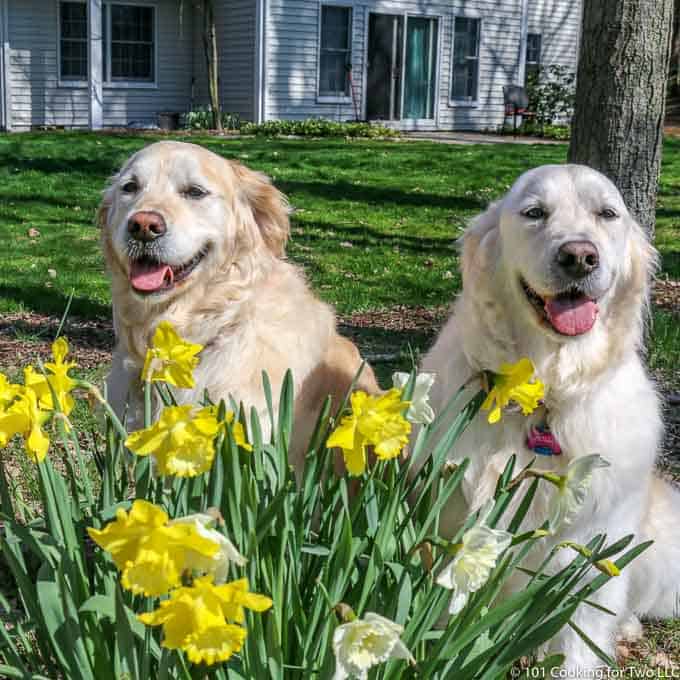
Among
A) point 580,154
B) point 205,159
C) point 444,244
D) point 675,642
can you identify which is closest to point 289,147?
point 444,244

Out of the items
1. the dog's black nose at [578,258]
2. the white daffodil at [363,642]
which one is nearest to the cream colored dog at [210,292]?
the dog's black nose at [578,258]

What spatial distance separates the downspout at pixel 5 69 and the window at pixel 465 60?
11.9 meters

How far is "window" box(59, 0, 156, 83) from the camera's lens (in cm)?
2248

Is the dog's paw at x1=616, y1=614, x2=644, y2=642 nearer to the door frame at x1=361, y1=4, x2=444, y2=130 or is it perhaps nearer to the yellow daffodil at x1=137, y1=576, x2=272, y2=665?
the yellow daffodil at x1=137, y1=576, x2=272, y2=665

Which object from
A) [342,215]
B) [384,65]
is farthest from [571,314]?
[384,65]

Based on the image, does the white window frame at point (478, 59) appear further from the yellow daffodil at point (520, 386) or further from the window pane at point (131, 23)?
the yellow daffodil at point (520, 386)

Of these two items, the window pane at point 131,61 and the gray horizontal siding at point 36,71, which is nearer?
the gray horizontal siding at point 36,71

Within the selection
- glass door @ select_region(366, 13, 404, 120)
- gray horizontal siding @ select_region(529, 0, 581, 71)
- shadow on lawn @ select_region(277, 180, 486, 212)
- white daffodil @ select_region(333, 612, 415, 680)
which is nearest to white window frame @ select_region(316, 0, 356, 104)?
glass door @ select_region(366, 13, 404, 120)

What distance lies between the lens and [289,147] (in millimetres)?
16594

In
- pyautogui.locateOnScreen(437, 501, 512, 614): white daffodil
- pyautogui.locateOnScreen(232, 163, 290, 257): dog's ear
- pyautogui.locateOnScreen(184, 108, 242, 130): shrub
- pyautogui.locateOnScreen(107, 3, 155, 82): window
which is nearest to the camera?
pyautogui.locateOnScreen(437, 501, 512, 614): white daffodil

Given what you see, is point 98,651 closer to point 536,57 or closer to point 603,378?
point 603,378

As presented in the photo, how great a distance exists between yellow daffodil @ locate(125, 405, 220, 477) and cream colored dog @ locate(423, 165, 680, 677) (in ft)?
5.02

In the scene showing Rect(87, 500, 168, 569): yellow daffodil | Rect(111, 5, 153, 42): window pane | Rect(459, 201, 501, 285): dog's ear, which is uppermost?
Rect(111, 5, 153, 42): window pane

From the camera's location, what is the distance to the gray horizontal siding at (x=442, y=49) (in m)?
22.6
